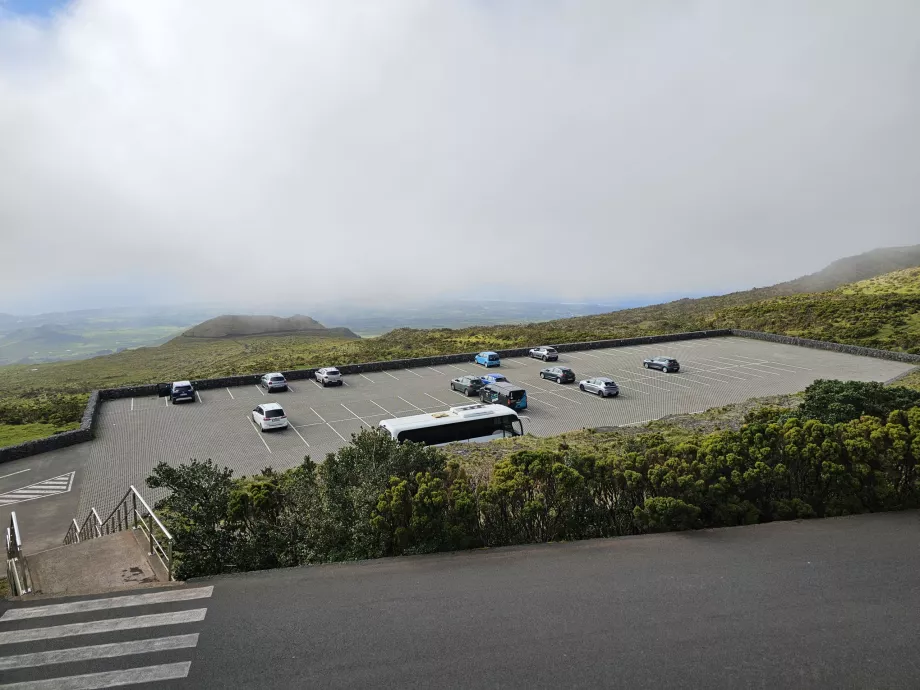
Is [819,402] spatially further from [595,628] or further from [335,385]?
[335,385]

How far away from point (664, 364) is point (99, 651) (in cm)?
3486

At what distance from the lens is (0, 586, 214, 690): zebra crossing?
20.6 feet

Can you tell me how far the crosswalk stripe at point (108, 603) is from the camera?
7648 millimetres

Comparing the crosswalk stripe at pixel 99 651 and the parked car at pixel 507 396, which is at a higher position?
the crosswalk stripe at pixel 99 651

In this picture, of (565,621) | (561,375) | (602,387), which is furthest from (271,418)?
(565,621)

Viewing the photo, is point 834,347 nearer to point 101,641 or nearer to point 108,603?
point 108,603

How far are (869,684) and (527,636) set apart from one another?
368 cm

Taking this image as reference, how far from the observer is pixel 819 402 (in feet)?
55.4

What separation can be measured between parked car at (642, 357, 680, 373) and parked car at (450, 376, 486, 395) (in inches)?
514

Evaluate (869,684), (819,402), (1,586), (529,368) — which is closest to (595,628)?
(869,684)

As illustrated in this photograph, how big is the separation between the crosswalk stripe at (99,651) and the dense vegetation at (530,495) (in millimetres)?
1964

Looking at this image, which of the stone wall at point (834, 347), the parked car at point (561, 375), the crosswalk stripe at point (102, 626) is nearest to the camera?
the crosswalk stripe at point (102, 626)

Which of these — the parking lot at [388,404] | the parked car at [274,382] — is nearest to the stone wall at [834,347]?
the parking lot at [388,404]

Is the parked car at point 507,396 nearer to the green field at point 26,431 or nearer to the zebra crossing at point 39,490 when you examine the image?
the zebra crossing at point 39,490
